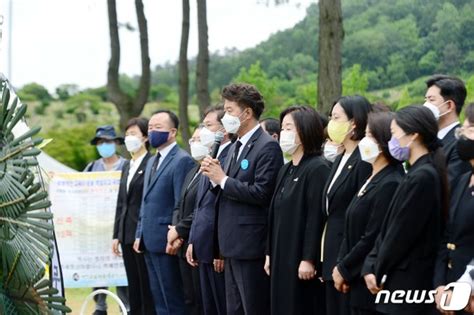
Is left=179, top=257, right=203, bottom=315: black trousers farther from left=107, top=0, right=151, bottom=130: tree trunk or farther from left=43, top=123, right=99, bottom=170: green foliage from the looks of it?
left=43, top=123, right=99, bottom=170: green foliage

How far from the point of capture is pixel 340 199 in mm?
7273

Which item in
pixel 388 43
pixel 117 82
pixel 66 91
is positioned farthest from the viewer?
pixel 66 91

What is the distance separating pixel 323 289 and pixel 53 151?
17.3 m

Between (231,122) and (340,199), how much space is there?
1.37 meters

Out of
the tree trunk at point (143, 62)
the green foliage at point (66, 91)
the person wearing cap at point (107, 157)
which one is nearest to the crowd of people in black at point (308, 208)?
the person wearing cap at point (107, 157)

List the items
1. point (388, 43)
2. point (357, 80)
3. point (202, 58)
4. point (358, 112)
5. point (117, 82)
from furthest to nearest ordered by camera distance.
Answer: point (117, 82)
point (357, 80)
point (202, 58)
point (388, 43)
point (358, 112)

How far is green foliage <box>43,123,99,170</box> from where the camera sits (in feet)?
78.7

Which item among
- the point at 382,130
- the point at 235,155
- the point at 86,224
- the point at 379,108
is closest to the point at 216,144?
the point at 235,155

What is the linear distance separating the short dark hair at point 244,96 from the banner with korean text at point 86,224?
401cm

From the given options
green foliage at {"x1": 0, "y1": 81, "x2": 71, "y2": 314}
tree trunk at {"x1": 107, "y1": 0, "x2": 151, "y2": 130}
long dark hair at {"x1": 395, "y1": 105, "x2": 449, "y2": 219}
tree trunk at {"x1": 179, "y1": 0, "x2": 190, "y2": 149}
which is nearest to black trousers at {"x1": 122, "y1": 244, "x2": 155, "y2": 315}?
green foliage at {"x1": 0, "y1": 81, "x2": 71, "y2": 314}

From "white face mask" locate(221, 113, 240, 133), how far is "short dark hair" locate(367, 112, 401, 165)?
1.58 meters

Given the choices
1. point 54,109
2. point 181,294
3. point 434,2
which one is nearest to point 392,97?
point 434,2

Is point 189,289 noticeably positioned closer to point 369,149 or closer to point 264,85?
point 369,149

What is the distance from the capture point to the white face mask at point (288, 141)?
25.9 feet
